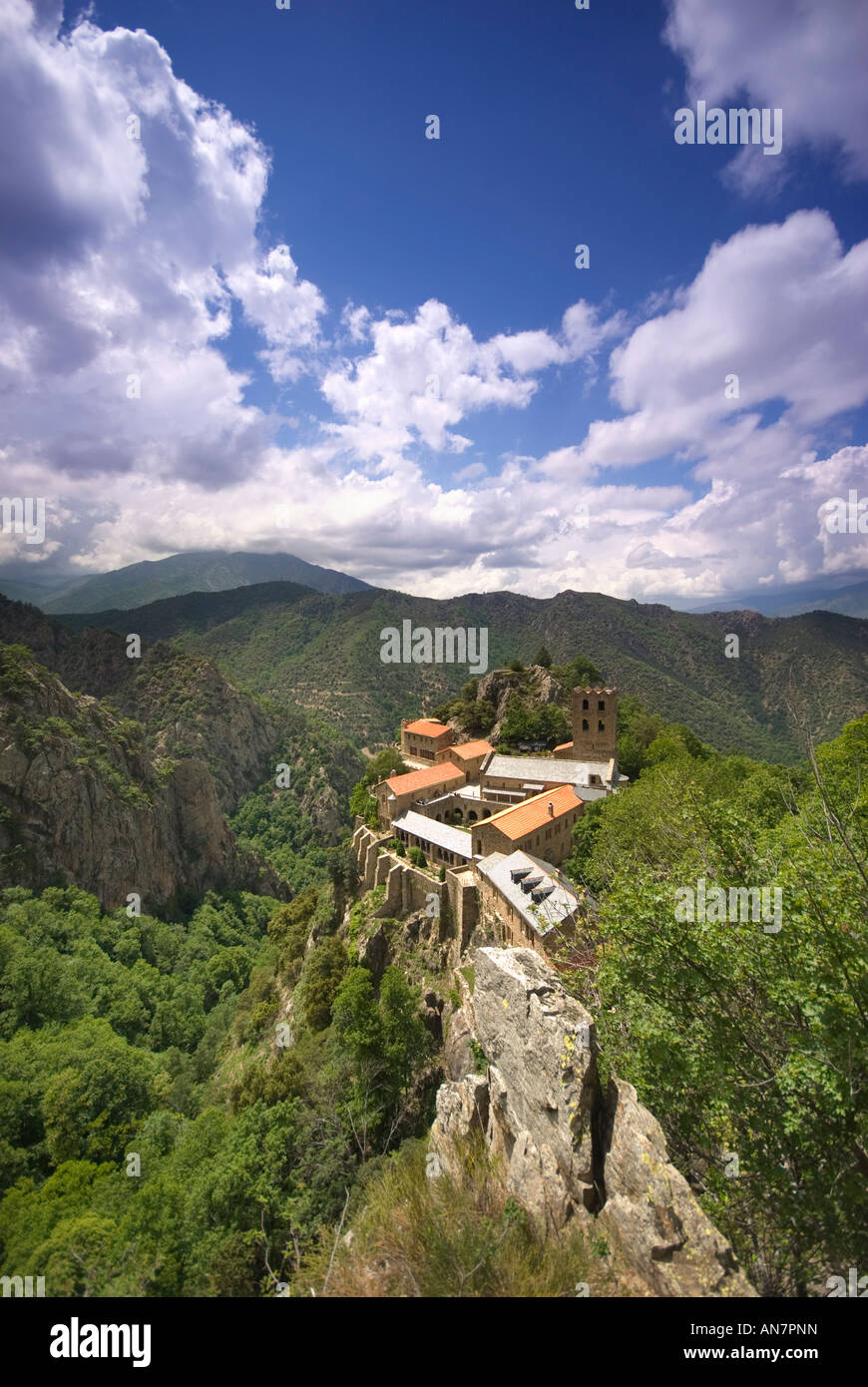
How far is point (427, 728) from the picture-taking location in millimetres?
48188

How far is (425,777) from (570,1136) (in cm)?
2941

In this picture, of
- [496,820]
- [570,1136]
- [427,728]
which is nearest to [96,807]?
[427,728]

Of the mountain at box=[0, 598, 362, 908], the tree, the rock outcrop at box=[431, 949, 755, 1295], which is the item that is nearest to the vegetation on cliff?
the rock outcrop at box=[431, 949, 755, 1295]

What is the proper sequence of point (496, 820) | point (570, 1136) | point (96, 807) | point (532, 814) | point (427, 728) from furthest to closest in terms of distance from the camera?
1. point (96, 807)
2. point (427, 728)
3. point (532, 814)
4. point (496, 820)
5. point (570, 1136)

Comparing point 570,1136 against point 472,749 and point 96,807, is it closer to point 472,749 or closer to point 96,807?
point 472,749

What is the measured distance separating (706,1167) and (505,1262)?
15.6 ft

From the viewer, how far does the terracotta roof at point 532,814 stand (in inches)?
1062

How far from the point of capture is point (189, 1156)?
21.0 metres

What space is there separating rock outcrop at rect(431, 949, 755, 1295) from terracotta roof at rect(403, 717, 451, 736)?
3188 centimetres

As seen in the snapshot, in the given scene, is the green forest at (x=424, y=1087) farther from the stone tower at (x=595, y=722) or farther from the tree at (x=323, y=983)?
the stone tower at (x=595, y=722)

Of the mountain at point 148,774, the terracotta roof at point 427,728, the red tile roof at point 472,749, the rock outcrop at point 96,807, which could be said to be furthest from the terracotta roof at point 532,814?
the rock outcrop at point 96,807

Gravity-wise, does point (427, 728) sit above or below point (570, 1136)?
above
